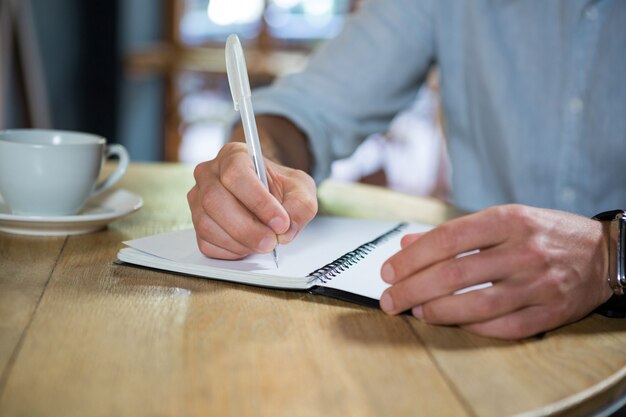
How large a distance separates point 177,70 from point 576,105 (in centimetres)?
341

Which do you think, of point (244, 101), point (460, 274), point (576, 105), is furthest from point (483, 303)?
point (576, 105)

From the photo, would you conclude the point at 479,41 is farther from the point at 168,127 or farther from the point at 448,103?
the point at 168,127

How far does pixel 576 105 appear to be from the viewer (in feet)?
3.86

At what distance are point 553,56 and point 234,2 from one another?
10.5 feet

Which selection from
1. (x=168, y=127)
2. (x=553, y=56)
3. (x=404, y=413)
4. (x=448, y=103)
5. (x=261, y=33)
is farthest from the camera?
(x=168, y=127)

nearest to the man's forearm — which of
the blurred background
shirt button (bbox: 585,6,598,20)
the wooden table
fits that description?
the wooden table

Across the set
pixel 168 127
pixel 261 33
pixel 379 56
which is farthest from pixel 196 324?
pixel 168 127

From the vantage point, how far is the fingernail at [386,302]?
59cm

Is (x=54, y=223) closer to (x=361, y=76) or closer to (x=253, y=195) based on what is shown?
(x=253, y=195)

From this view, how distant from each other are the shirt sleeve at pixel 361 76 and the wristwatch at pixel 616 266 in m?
0.59

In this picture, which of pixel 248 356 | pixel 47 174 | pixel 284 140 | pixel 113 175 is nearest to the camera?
pixel 248 356

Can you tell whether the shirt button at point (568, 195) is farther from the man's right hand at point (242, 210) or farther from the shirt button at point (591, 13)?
the man's right hand at point (242, 210)

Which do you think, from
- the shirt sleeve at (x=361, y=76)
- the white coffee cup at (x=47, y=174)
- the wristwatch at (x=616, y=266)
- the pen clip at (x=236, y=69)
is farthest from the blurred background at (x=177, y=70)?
the wristwatch at (x=616, y=266)

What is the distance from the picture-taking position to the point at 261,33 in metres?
4.10
